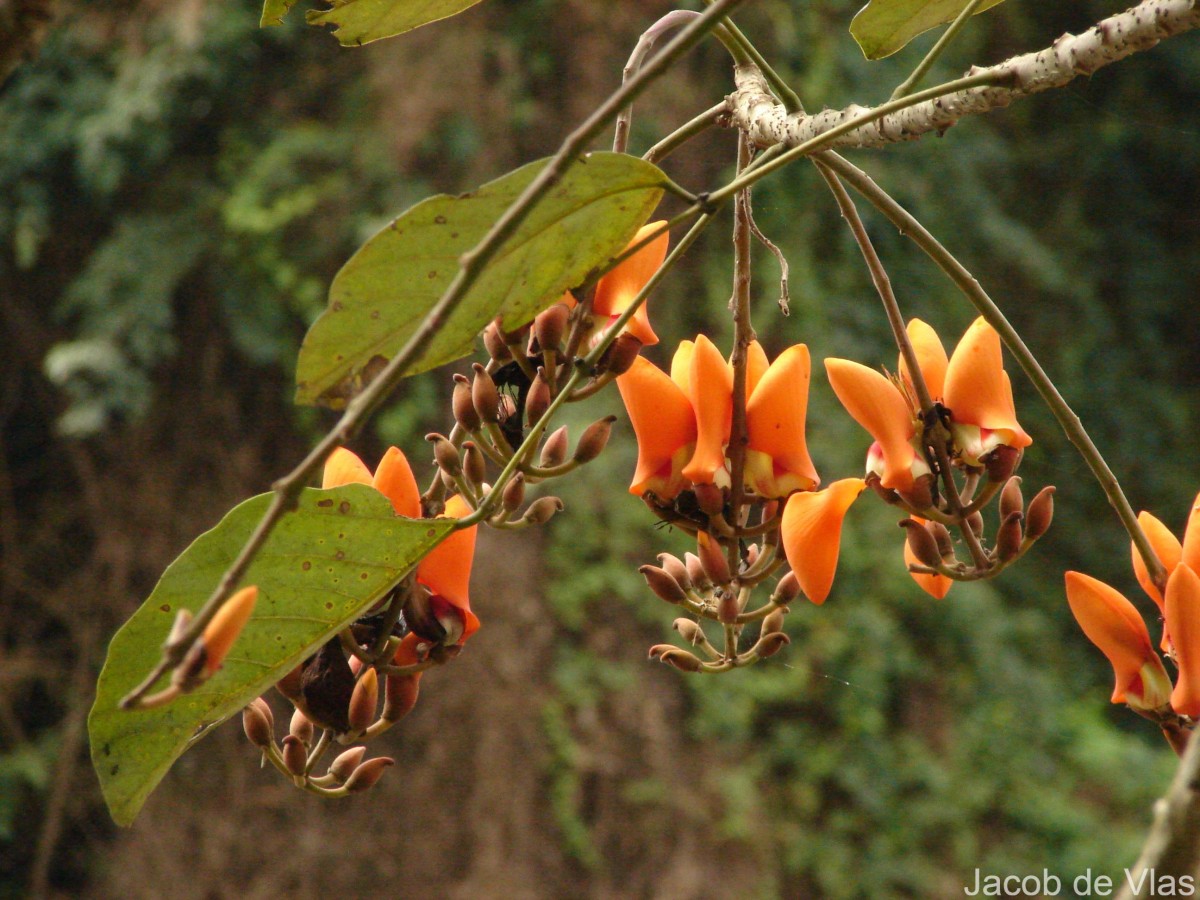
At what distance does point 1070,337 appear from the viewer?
496cm

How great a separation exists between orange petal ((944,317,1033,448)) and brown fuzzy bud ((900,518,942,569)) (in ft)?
0.19

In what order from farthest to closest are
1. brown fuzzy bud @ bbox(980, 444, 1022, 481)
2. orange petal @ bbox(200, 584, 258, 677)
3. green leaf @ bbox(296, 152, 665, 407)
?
brown fuzzy bud @ bbox(980, 444, 1022, 481) < green leaf @ bbox(296, 152, 665, 407) < orange petal @ bbox(200, 584, 258, 677)

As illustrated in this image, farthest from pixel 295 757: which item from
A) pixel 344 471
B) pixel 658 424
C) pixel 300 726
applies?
pixel 658 424

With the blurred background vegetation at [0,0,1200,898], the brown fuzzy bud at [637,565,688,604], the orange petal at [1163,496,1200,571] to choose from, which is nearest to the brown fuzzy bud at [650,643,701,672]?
the brown fuzzy bud at [637,565,688,604]

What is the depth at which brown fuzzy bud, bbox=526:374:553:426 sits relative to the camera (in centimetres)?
53

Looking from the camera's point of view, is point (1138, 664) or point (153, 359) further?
point (153, 359)

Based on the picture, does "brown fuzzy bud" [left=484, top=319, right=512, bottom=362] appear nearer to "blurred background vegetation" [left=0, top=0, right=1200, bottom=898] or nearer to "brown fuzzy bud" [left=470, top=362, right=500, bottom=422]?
"brown fuzzy bud" [left=470, top=362, right=500, bottom=422]

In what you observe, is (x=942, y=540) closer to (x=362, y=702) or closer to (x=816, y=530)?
(x=816, y=530)

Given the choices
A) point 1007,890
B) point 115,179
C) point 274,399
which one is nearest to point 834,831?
point 1007,890

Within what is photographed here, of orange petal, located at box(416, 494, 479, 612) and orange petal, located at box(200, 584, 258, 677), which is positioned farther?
orange petal, located at box(416, 494, 479, 612)

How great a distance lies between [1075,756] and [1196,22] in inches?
144

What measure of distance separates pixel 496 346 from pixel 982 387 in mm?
238

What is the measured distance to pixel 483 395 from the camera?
0.52 meters

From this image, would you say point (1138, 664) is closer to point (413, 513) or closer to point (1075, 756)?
point (413, 513)
